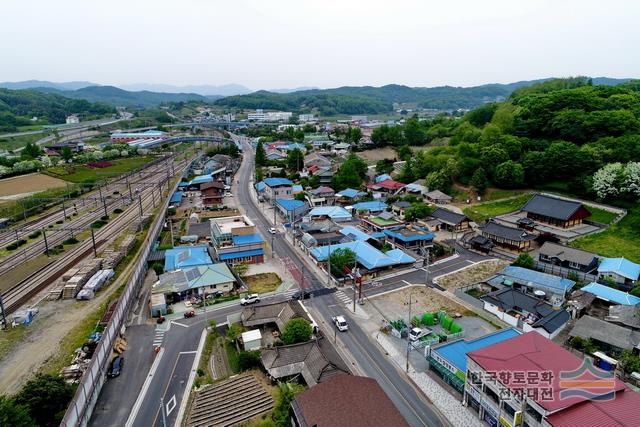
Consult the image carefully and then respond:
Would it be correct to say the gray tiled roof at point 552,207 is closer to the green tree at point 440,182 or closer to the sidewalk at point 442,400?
the green tree at point 440,182

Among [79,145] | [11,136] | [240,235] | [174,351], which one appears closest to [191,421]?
[174,351]

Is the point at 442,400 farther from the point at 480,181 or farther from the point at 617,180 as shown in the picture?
the point at 480,181

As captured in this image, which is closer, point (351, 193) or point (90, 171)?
point (351, 193)

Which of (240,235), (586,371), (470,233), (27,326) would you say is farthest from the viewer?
(470,233)

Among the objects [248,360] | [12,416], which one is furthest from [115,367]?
[248,360]

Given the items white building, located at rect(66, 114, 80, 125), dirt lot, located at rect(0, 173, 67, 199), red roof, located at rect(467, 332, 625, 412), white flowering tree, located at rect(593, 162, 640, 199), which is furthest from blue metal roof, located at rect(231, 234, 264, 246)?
white building, located at rect(66, 114, 80, 125)

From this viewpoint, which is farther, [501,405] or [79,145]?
[79,145]

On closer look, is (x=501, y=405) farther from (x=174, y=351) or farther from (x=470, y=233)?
(x=470, y=233)
